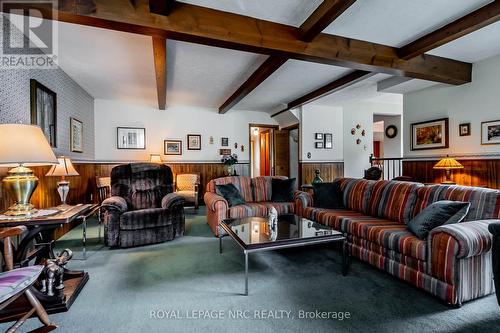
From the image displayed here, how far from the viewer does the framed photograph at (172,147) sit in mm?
6293

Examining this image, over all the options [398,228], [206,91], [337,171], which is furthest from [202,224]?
[337,171]

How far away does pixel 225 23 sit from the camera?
250cm

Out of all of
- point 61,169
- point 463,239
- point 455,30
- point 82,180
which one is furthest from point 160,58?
point 463,239

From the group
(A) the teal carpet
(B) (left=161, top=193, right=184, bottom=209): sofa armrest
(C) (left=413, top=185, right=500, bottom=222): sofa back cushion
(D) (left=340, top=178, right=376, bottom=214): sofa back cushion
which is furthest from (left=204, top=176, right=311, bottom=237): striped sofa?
(C) (left=413, top=185, right=500, bottom=222): sofa back cushion

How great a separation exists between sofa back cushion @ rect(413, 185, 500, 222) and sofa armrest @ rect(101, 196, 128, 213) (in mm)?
3451

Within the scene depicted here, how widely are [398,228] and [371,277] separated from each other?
0.55m

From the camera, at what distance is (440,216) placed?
6.87ft

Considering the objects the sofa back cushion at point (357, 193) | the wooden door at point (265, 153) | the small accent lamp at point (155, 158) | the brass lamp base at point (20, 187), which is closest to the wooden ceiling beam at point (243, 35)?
the brass lamp base at point (20, 187)

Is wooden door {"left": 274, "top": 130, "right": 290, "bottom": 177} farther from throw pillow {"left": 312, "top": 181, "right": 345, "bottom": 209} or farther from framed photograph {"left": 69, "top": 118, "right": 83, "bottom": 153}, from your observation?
framed photograph {"left": 69, "top": 118, "right": 83, "bottom": 153}

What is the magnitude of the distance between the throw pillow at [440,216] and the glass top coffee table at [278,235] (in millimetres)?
625

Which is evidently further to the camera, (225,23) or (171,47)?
(171,47)

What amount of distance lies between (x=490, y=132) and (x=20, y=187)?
5833 millimetres

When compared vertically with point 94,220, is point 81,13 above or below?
above

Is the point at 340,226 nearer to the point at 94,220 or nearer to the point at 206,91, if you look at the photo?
the point at 206,91
